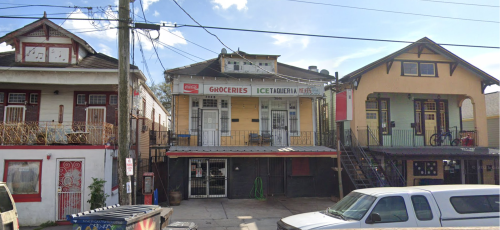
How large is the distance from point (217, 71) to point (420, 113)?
1189 cm

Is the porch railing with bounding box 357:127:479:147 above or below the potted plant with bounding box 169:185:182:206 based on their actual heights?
above

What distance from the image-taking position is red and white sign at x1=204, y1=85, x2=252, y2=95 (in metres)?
15.7

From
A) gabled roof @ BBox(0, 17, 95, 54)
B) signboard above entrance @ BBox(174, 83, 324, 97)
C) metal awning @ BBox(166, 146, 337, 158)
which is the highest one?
gabled roof @ BBox(0, 17, 95, 54)

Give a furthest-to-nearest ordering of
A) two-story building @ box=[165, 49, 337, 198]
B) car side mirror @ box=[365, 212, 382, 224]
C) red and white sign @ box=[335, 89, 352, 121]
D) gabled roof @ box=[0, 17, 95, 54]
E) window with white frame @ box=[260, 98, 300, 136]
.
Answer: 1. window with white frame @ box=[260, 98, 300, 136]
2. two-story building @ box=[165, 49, 337, 198]
3. gabled roof @ box=[0, 17, 95, 54]
4. red and white sign @ box=[335, 89, 352, 121]
5. car side mirror @ box=[365, 212, 382, 224]

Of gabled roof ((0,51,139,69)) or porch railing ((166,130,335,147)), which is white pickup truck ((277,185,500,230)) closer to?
porch railing ((166,130,335,147))

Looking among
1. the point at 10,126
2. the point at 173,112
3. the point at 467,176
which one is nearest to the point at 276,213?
the point at 173,112

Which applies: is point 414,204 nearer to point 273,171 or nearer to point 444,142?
point 273,171

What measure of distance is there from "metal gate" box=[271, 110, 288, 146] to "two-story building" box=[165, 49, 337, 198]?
53 millimetres

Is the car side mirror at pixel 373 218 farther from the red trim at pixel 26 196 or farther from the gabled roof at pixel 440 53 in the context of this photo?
the gabled roof at pixel 440 53

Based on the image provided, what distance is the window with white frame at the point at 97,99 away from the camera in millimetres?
15094

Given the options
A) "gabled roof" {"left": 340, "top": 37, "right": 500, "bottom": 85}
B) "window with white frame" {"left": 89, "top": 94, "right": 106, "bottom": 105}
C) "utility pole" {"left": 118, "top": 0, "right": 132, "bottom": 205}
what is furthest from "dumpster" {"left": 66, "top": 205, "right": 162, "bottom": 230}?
"gabled roof" {"left": 340, "top": 37, "right": 500, "bottom": 85}

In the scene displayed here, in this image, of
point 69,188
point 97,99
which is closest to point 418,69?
point 97,99

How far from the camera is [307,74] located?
1823 centimetres

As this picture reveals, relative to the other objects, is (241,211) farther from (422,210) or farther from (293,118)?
(422,210)
